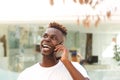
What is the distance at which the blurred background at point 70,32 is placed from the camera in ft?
5.76

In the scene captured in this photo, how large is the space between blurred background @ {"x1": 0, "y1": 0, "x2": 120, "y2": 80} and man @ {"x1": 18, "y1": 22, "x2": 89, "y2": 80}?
67cm

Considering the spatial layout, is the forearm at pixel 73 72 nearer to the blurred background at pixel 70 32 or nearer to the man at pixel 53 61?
the man at pixel 53 61

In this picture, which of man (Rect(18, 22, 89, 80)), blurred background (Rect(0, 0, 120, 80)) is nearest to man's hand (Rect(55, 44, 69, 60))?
man (Rect(18, 22, 89, 80))

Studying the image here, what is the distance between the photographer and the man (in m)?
1.02

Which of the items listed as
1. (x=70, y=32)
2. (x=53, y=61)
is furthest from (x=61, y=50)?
(x=70, y=32)

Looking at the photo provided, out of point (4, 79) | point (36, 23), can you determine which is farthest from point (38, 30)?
point (4, 79)

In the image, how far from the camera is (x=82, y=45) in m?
1.87

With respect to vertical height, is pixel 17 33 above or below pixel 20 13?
below

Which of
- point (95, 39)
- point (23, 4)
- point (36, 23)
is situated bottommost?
point (95, 39)

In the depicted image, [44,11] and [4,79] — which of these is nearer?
[44,11]

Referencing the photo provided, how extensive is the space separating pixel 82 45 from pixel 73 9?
0.27 meters

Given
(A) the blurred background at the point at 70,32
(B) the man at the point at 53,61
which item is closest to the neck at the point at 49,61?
(B) the man at the point at 53,61

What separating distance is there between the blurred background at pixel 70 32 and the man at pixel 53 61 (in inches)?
26.4

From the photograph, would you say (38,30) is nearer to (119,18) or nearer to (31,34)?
(31,34)
